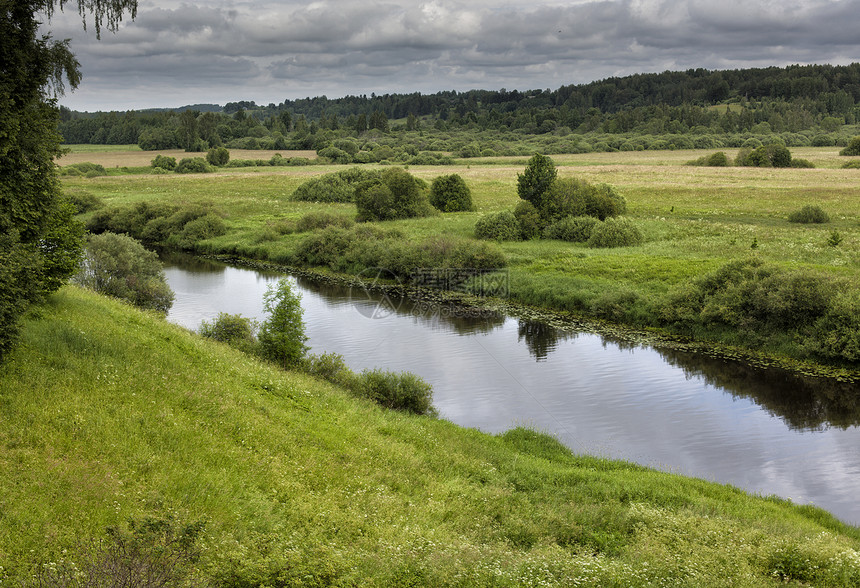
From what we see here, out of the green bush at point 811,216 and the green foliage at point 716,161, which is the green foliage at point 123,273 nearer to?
the green bush at point 811,216

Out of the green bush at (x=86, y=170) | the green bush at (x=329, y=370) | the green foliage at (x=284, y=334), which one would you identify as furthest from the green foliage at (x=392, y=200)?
the green bush at (x=86, y=170)

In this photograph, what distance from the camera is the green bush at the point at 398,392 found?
21.9m

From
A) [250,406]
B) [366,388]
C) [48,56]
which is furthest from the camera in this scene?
[366,388]

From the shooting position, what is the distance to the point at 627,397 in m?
25.1

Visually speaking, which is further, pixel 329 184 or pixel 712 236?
pixel 329 184

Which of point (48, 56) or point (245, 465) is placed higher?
point (48, 56)

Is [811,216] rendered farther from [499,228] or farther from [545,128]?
[545,128]

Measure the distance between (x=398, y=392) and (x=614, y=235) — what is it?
97.7ft

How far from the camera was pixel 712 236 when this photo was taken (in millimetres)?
47156

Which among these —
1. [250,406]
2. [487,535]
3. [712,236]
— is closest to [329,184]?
[712,236]

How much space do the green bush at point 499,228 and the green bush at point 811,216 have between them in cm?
2295

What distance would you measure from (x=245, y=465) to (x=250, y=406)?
10.7 ft

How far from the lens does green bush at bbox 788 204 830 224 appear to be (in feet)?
171

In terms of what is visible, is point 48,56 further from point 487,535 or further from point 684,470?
point 684,470
